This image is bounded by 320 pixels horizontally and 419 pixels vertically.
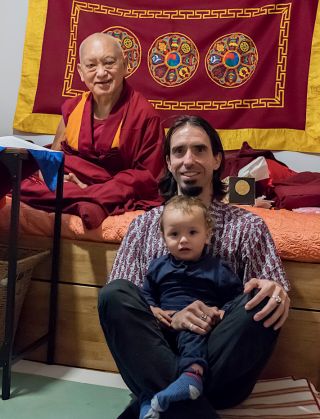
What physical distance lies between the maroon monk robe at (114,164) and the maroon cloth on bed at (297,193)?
520mm

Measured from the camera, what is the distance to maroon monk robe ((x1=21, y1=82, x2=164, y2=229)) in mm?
1771

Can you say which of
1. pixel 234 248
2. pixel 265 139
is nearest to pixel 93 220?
pixel 234 248

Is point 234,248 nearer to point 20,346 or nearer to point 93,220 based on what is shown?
point 93,220

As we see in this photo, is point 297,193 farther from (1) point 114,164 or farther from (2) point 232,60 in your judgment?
(2) point 232,60

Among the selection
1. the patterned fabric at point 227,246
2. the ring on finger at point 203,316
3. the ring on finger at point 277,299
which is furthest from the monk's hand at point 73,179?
the ring on finger at point 277,299

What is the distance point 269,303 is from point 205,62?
1.94 meters

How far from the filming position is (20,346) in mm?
1773

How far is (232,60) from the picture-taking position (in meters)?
2.80

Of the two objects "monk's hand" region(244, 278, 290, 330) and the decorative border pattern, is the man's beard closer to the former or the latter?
"monk's hand" region(244, 278, 290, 330)

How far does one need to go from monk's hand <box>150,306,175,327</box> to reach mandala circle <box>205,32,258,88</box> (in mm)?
1766

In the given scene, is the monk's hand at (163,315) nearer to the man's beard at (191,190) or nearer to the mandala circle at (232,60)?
the man's beard at (191,190)

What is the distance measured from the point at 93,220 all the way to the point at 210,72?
4.81 feet

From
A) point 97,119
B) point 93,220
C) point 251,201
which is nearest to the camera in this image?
point 93,220

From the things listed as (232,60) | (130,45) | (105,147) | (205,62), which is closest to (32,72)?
(130,45)
